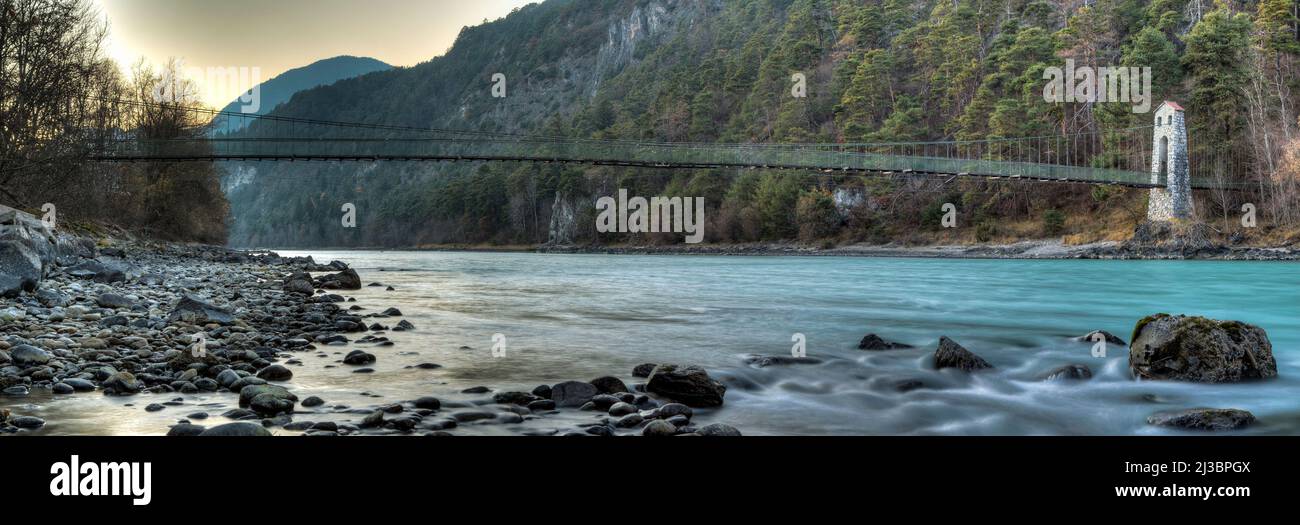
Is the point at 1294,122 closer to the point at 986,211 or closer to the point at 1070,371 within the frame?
the point at 986,211

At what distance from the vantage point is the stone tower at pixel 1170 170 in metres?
47.7

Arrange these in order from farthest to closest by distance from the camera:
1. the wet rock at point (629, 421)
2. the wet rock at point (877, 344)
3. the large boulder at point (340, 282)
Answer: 1. the large boulder at point (340, 282)
2. the wet rock at point (877, 344)
3. the wet rock at point (629, 421)

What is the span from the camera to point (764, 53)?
106438 mm

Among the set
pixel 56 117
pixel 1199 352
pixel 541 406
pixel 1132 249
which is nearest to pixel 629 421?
pixel 541 406

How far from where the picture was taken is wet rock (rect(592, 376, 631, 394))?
677cm

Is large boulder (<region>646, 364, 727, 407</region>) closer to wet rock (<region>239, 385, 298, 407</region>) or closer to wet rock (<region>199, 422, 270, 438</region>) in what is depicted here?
wet rock (<region>239, 385, 298, 407</region>)

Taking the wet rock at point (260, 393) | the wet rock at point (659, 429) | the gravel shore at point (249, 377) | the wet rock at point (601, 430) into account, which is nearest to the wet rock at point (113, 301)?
the gravel shore at point (249, 377)

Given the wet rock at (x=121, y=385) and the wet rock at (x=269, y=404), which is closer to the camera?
the wet rock at (x=269, y=404)

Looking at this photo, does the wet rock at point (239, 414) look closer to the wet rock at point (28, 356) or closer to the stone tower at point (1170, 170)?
the wet rock at point (28, 356)

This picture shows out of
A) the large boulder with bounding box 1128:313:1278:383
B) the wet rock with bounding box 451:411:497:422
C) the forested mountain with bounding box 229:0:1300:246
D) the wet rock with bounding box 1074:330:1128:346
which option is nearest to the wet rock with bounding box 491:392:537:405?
the wet rock with bounding box 451:411:497:422

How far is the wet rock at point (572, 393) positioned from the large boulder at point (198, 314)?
6053mm

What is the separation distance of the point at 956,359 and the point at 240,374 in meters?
7.33

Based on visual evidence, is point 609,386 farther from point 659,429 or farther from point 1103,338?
point 1103,338

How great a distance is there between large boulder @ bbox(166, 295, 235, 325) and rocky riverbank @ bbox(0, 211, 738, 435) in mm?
30
